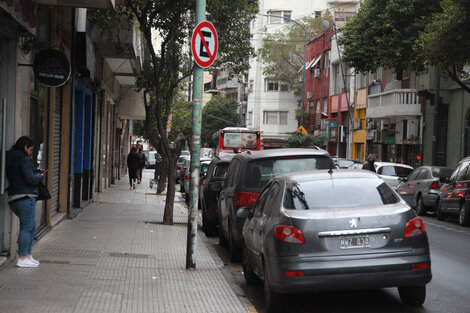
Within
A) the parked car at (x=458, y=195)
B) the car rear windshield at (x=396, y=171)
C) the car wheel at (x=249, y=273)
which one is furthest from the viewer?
the car rear windshield at (x=396, y=171)

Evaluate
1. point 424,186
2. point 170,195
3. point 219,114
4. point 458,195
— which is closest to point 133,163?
point 424,186

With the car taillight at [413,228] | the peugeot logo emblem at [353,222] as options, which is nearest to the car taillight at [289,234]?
the peugeot logo emblem at [353,222]

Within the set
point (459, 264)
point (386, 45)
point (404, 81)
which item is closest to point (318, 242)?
point (459, 264)

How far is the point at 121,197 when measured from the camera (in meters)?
24.8

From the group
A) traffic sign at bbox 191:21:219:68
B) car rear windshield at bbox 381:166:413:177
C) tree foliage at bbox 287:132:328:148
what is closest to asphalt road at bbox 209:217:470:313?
traffic sign at bbox 191:21:219:68

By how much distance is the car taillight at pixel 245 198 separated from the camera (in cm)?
1129

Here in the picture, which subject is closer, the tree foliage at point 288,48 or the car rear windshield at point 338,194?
the car rear windshield at point 338,194

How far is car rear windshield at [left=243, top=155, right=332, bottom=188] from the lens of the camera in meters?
11.1

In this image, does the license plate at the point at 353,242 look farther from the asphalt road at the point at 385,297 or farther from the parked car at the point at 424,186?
the parked car at the point at 424,186

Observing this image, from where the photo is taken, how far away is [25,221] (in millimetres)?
9305

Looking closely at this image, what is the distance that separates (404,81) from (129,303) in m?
34.1

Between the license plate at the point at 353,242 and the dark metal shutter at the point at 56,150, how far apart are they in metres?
8.58

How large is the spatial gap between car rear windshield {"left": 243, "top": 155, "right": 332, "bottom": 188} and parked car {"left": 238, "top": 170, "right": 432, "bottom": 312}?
3.12 metres

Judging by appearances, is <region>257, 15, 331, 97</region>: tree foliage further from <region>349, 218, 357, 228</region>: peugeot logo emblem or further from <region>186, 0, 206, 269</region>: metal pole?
<region>349, 218, 357, 228</region>: peugeot logo emblem
